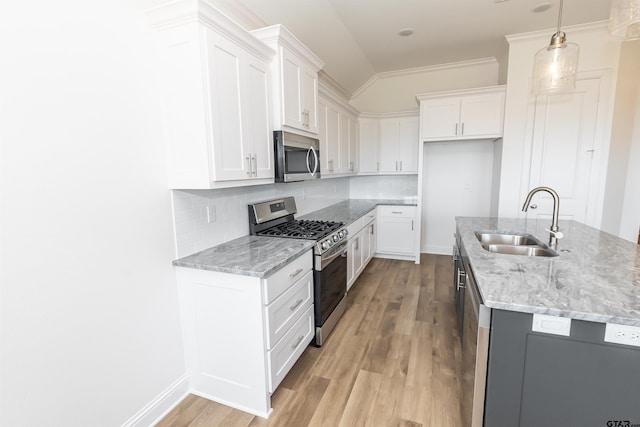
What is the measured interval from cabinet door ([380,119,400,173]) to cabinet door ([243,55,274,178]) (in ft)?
9.70

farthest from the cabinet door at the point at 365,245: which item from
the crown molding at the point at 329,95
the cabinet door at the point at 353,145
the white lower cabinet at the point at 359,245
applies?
the crown molding at the point at 329,95

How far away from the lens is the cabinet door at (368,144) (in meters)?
4.82

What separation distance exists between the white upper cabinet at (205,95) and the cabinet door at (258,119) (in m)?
0.01

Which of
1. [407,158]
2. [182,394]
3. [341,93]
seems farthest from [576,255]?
[341,93]

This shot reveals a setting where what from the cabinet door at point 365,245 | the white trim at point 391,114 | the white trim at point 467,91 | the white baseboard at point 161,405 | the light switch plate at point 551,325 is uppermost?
the white trim at point 467,91

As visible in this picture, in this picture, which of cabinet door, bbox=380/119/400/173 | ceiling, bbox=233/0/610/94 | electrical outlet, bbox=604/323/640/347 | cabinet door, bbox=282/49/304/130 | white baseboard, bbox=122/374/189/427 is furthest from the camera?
cabinet door, bbox=380/119/400/173

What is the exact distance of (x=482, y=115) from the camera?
394 centimetres

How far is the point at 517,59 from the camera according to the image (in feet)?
11.8

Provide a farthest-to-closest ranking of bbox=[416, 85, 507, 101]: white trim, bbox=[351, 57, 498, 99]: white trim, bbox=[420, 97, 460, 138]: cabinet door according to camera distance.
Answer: bbox=[351, 57, 498, 99]: white trim < bbox=[420, 97, 460, 138]: cabinet door < bbox=[416, 85, 507, 101]: white trim

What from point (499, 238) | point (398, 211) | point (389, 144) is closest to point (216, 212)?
point (499, 238)

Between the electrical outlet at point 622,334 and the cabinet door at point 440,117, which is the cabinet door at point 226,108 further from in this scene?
the cabinet door at point 440,117

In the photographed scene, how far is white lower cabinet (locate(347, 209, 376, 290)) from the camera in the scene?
3.37 metres

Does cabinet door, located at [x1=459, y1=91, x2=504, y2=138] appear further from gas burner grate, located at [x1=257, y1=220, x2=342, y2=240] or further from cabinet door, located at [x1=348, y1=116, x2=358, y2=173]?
gas burner grate, located at [x1=257, y1=220, x2=342, y2=240]

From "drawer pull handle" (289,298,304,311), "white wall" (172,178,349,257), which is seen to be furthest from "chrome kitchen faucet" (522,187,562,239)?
"white wall" (172,178,349,257)
